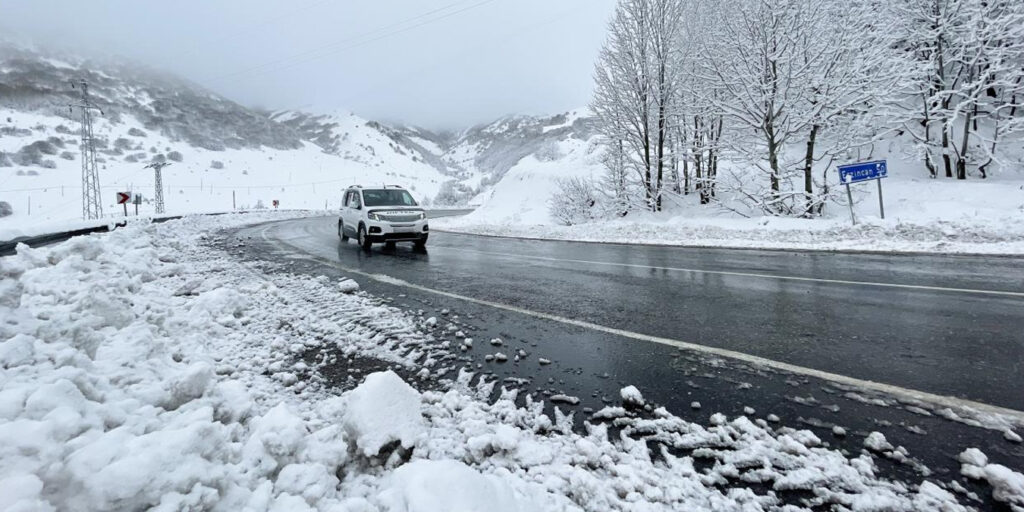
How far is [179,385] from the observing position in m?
2.79

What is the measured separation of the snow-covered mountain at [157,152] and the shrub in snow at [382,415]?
27015 millimetres

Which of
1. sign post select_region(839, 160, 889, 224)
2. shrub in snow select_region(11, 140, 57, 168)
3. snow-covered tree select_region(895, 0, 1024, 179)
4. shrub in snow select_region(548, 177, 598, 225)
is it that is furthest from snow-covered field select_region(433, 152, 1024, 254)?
shrub in snow select_region(11, 140, 57, 168)

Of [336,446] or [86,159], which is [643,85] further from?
[86,159]

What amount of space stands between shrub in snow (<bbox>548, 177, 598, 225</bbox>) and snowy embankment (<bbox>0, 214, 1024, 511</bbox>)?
19783 mm

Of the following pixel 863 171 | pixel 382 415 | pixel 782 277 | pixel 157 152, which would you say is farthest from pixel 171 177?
pixel 382 415

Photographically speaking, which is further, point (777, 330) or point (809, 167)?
point (809, 167)

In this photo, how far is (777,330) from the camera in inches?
179

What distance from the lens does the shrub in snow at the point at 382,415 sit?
7.88 ft

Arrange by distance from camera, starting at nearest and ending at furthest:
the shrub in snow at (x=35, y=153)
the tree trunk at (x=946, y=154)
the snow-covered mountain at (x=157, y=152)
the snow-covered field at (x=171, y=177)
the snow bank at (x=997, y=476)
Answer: the snow bank at (x=997, y=476), the tree trunk at (x=946, y=154), the snow-covered field at (x=171, y=177), the snow-covered mountain at (x=157, y=152), the shrub in snow at (x=35, y=153)

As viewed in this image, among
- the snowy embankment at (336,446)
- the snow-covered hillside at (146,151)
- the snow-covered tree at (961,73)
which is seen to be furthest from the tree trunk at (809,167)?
the snow-covered hillside at (146,151)

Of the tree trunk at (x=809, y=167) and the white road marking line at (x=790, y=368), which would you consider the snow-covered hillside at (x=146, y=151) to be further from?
the tree trunk at (x=809, y=167)

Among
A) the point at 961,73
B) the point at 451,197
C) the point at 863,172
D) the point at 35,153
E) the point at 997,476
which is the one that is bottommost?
the point at 997,476

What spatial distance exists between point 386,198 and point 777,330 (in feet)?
38.4

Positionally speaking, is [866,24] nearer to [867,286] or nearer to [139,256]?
→ [867,286]
